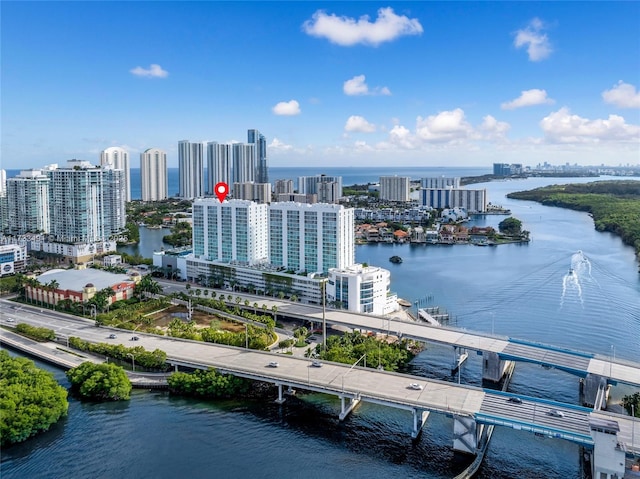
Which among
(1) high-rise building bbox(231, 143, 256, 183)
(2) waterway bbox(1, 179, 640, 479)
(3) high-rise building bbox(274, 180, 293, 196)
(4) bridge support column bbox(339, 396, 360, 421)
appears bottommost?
(2) waterway bbox(1, 179, 640, 479)

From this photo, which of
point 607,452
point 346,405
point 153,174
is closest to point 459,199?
point 153,174

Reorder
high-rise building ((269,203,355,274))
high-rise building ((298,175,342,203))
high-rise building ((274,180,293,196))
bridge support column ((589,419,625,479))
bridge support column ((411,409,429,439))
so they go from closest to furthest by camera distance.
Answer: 1. bridge support column ((589,419,625,479))
2. bridge support column ((411,409,429,439))
3. high-rise building ((269,203,355,274))
4. high-rise building ((274,180,293,196))
5. high-rise building ((298,175,342,203))

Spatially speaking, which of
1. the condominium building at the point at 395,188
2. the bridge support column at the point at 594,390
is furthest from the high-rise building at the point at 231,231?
the condominium building at the point at 395,188

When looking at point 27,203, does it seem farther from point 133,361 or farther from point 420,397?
point 420,397

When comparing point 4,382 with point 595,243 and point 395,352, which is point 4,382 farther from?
point 595,243

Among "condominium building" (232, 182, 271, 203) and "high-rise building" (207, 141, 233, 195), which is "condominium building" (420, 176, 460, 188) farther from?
"high-rise building" (207, 141, 233, 195)

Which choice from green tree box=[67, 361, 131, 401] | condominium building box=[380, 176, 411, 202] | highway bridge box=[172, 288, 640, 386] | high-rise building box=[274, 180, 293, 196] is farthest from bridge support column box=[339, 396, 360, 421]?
condominium building box=[380, 176, 411, 202]

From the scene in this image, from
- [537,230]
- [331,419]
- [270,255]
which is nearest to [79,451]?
[331,419]

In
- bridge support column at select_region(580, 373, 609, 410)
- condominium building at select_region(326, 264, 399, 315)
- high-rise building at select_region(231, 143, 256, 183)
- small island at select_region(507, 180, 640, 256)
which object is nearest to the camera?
bridge support column at select_region(580, 373, 609, 410)
